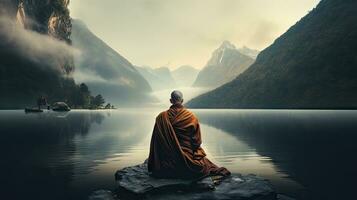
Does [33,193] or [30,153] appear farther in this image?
[30,153]

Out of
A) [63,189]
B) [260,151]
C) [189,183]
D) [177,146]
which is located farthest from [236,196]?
[260,151]

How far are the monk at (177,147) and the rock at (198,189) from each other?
46 cm

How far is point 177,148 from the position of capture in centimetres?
1694

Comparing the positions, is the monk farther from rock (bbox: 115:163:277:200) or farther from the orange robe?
rock (bbox: 115:163:277:200)

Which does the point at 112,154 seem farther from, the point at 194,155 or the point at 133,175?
the point at 194,155

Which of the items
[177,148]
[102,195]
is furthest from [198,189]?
[102,195]

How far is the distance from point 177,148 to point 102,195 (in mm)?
3594

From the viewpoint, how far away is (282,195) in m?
17.3

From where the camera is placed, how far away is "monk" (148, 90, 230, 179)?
56.0 ft

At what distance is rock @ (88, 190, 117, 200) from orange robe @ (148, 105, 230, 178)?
205 centimetres

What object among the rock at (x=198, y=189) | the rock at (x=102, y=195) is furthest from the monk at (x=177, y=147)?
the rock at (x=102, y=195)

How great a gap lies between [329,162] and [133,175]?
→ 622 inches

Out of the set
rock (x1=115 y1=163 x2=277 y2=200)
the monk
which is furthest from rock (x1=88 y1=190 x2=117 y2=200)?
the monk

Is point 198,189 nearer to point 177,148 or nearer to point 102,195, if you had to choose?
point 177,148
